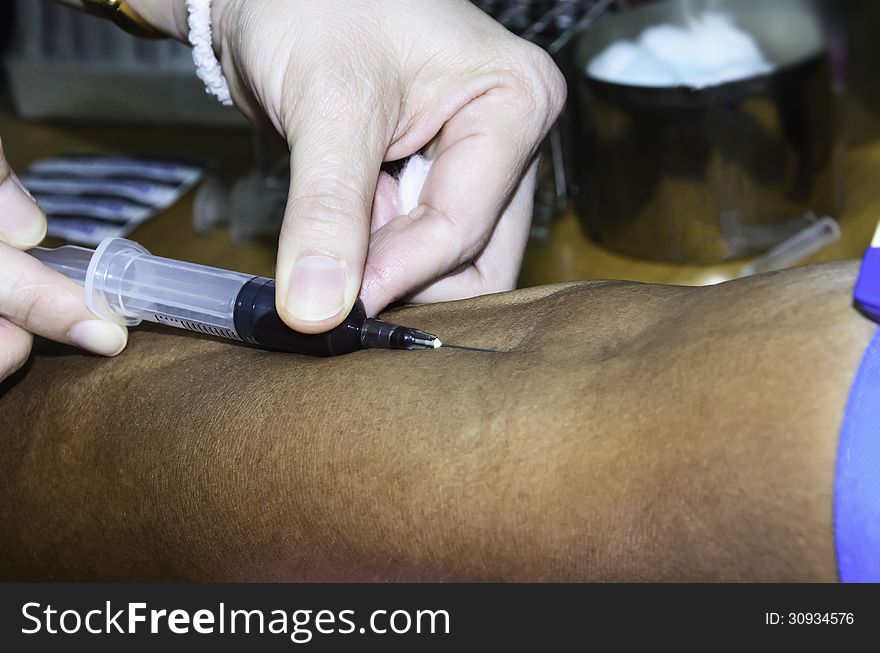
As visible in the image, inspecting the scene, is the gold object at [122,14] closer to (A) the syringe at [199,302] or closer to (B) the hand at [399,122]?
(B) the hand at [399,122]

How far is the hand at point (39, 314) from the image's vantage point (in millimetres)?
711

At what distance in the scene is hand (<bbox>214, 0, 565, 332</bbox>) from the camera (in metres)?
0.68

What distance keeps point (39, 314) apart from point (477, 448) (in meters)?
0.36

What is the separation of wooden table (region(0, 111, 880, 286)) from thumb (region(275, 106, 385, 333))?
51 cm

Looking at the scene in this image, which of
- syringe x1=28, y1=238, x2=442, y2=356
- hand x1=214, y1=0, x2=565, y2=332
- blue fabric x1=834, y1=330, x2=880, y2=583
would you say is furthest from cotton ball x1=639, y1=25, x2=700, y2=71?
blue fabric x1=834, y1=330, x2=880, y2=583

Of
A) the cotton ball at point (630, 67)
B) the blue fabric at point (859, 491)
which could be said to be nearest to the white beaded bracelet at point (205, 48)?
the cotton ball at point (630, 67)

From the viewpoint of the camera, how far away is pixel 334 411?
589 millimetres

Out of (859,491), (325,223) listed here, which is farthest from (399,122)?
(859,491)

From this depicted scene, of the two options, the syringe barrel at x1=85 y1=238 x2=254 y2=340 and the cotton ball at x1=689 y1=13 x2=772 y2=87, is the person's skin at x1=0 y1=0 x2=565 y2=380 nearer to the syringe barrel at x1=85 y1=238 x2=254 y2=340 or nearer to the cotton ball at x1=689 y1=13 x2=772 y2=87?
the syringe barrel at x1=85 y1=238 x2=254 y2=340

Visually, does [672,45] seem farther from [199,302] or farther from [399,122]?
[199,302]

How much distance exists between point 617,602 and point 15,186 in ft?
1.87

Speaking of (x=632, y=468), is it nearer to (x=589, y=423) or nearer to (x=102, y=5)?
(x=589, y=423)

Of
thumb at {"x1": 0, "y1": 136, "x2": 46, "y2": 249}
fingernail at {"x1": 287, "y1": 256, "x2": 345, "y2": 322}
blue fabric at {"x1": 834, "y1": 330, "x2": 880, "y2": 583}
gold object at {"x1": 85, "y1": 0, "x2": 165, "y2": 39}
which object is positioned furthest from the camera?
gold object at {"x1": 85, "y1": 0, "x2": 165, "y2": 39}

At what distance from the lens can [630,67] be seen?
121cm
